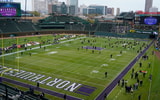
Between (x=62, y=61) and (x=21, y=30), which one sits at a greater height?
(x=21, y=30)

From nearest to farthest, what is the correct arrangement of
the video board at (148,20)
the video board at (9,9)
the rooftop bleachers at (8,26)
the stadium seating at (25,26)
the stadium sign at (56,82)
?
the stadium sign at (56,82), the video board at (9,9), the rooftop bleachers at (8,26), the video board at (148,20), the stadium seating at (25,26)

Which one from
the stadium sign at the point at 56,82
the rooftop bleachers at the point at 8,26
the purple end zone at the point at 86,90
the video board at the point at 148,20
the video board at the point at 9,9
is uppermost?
the video board at the point at 9,9

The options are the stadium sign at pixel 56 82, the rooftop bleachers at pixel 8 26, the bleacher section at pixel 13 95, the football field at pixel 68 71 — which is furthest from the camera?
the rooftop bleachers at pixel 8 26

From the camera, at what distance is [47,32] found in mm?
79688

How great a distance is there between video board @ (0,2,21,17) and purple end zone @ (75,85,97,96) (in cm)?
5246

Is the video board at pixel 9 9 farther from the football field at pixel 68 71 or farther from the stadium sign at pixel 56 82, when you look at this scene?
the stadium sign at pixel 56 82

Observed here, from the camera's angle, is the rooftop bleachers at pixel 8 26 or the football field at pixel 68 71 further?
the rooftop bleachers at pixel 8 26

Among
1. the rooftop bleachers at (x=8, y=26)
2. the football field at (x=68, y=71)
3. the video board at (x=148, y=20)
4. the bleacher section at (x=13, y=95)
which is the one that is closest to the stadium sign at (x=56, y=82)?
the football field at (x=68, y=71)

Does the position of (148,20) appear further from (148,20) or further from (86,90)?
(86,90)

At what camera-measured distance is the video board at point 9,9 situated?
2409 inches

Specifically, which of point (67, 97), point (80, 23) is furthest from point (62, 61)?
point (80, 23)

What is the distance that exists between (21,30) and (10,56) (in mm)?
37871

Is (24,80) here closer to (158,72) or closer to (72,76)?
(72,76)

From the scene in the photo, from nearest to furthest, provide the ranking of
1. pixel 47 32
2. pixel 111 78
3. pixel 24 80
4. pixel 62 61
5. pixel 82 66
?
pixel 24 80 → pixel 111 78 → pixel 82 66 → pixel 62 61 → pixel 47 32
